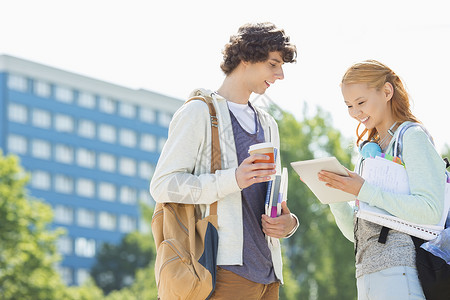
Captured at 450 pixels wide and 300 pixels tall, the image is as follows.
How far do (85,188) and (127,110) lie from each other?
10.2 m

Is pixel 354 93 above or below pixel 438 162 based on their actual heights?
above

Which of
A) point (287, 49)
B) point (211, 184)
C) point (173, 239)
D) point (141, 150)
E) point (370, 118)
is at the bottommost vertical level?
point (173, 239)

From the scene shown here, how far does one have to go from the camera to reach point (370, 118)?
3.50 metres

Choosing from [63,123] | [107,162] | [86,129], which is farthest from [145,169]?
[63,123]

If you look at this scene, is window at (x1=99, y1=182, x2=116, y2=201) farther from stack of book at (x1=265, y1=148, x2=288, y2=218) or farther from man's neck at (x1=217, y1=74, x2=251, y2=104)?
stack of book at (x1=265, y1=148, x2=288, y2=218)

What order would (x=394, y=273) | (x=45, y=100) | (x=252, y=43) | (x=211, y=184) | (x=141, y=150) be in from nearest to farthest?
(x=394, y=273) → (x=211, y=184) → (x=252, y=43) → (x=45, y=100) → (x=141, y=150)

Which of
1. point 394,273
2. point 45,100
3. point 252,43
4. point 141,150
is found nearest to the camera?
point 394,273

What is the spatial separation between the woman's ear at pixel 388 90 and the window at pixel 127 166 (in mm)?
72745

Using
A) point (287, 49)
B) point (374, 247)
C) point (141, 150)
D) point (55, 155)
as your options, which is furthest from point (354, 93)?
point (141, 150)

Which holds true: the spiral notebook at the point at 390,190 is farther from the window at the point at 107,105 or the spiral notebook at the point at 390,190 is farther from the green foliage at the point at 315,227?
the window at the point at 107,105

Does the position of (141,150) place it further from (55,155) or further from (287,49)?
(287,49)

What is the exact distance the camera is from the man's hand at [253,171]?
3.32 meters

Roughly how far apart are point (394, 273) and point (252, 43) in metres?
1.33

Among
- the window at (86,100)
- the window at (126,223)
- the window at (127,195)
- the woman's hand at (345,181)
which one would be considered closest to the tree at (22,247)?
the woman's hand at (345,181)
